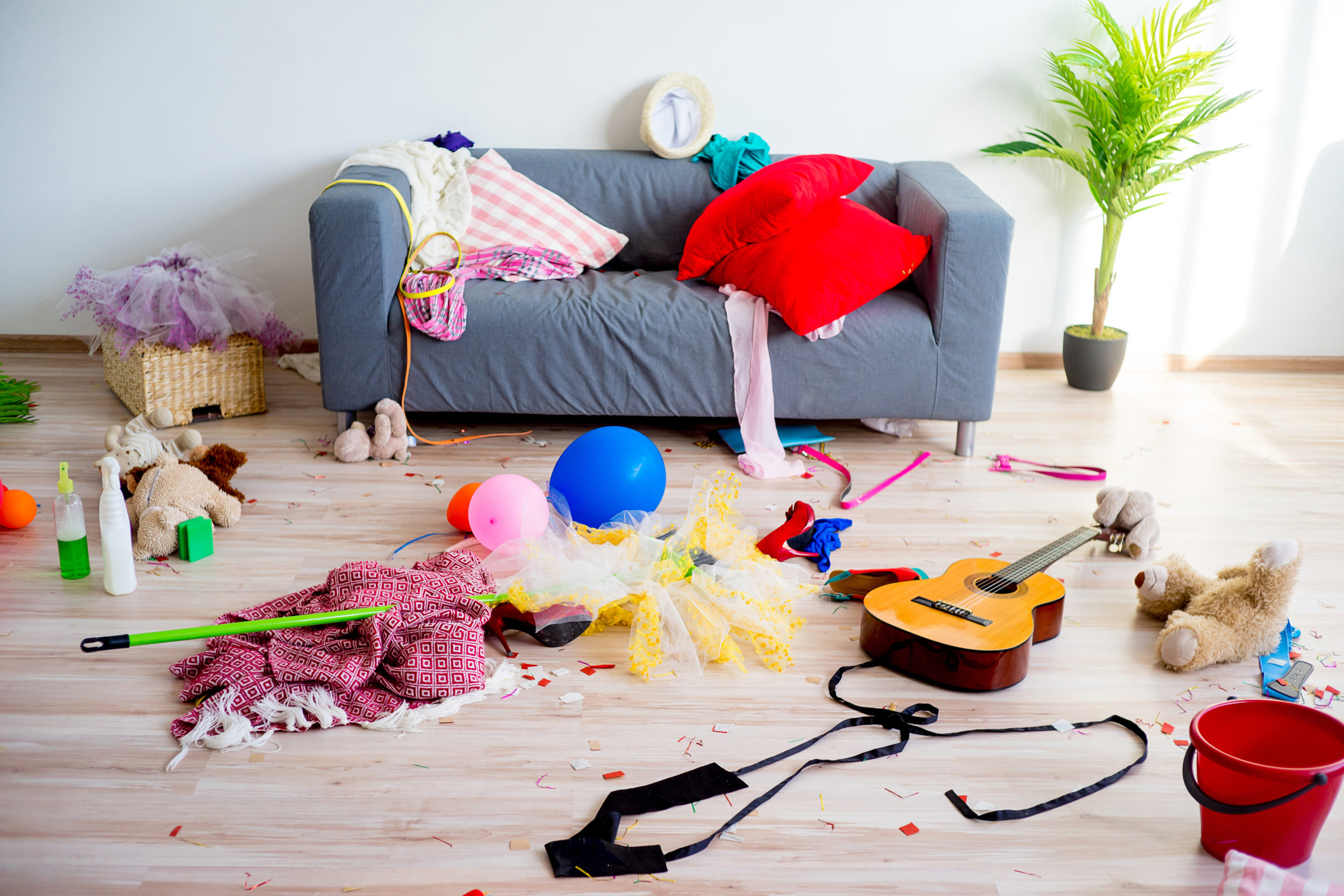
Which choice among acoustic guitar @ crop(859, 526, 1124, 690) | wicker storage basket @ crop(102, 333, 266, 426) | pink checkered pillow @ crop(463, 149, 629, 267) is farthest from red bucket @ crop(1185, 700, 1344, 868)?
wicker storage basket @ crop(102, 333, 266, 426)

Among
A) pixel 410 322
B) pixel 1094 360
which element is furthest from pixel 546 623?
pixel 1094 360

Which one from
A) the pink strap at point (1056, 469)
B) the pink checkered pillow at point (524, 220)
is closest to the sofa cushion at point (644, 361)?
the pink strap at point (1056, 469)

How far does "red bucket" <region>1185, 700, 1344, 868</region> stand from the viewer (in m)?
1.29

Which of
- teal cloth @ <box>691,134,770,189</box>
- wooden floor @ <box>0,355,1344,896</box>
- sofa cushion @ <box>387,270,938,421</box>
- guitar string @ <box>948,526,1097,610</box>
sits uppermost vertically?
teal cloth @ <box>691,134,770,189</box>

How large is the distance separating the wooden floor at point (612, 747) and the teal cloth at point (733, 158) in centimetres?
114

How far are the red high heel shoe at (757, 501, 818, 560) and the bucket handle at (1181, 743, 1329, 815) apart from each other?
95cm

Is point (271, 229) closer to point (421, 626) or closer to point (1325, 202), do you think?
point (421, 626)

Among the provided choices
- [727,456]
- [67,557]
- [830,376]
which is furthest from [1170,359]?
[67,557]

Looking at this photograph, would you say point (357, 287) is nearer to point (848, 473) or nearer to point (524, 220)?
point (524, 220)

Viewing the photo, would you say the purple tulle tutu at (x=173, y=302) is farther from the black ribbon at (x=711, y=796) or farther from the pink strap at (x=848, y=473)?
the black ribbon at (x=711, y=796)

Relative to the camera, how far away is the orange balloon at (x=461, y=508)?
2.28 m

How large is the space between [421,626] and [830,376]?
56.7 inches

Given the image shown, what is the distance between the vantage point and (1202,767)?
137 centimetres

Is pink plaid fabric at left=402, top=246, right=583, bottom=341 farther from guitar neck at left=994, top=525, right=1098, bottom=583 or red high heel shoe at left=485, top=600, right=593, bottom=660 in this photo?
guitar neck at left=994, top=525, right=1098, bottom=583
